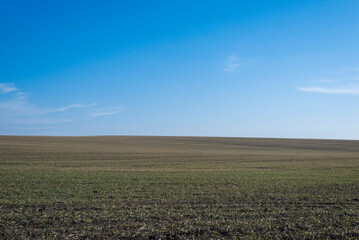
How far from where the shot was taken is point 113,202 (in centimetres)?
1510

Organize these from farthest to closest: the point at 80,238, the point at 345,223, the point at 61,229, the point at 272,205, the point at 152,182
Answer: the point at 152,182, the point at 272,205, the point at 345,223, the point at 61,229, the point at 80,238

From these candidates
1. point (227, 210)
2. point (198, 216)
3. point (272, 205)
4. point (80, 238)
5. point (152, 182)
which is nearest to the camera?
point (80, 238)

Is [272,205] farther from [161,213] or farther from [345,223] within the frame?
[161,213]

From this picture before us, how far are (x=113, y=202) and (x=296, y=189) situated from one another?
39.1 ft

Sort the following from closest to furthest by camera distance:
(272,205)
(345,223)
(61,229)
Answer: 1. (61,229)
2. (345,223)
3. (272,205)

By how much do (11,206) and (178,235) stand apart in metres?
Result: 9.07

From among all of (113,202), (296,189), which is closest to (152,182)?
(113,202)

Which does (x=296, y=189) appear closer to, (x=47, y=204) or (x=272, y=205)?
(x=272, y=205)

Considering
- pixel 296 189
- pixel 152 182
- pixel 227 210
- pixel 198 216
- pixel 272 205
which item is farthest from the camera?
pixel 152 182

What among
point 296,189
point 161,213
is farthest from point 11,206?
point 296,189

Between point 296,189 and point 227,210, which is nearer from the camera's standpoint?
point 227,210

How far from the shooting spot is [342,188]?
64.3 feet

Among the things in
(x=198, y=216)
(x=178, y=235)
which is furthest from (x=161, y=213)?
(x=178, y=235)

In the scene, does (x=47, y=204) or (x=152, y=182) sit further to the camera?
(x=152, y=182)
